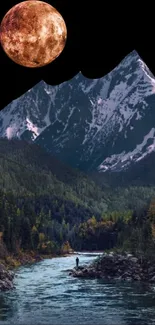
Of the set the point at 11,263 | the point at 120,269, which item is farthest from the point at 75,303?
the point at 11,263

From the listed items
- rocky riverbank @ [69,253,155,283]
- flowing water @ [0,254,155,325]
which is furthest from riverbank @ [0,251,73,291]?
rocky riverbank @ [69,253,155,283]

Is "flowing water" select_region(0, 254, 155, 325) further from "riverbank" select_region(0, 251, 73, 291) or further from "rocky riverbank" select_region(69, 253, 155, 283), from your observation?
"rocky riverbank" select_region(69, 253, 155, 283)

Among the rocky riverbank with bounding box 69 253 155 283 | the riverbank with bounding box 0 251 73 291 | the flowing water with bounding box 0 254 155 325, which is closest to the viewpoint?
the flowing water with bounding box 0 254 155 325

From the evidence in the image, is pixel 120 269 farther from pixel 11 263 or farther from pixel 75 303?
pixel 75 303

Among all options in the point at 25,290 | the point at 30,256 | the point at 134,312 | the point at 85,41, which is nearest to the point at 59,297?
the point at 25,290

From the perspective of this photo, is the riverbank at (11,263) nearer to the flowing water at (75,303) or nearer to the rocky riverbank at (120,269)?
the flowing water at (75,303)

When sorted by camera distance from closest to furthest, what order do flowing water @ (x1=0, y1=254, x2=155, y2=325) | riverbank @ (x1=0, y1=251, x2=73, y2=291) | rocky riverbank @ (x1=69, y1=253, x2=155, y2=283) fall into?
flowing water @ (x1=0, y1=254, x2=155, y2=325), riverbank @ (x1=0, y1=251, x2=73, y2=291), rocky riverbank @ (x1=69, y1=253, x2=155, y2=283)
